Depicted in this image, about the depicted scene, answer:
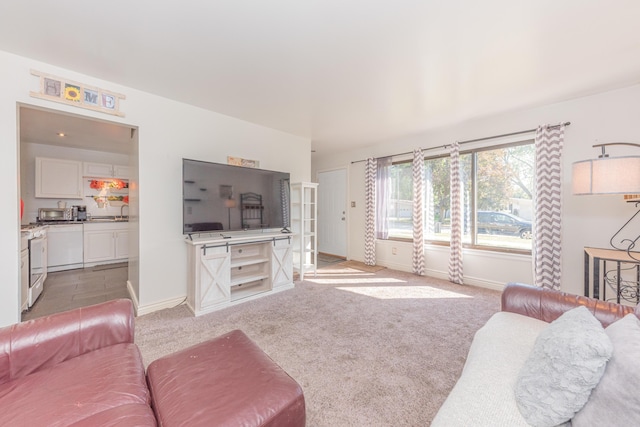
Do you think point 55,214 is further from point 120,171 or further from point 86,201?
point 120,171

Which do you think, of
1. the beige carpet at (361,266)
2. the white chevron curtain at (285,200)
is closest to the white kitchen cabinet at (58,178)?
the white chevron curtain at (285,200)

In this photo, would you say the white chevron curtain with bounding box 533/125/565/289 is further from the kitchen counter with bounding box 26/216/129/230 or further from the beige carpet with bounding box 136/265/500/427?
the kitchen counter with bounding box 26/216/129/230

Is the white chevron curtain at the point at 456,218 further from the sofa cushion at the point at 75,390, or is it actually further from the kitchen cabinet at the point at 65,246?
the kitchen cabinet at the point at 65,246

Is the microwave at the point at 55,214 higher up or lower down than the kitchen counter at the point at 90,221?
higher up

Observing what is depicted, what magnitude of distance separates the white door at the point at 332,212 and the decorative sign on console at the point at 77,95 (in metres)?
3.84

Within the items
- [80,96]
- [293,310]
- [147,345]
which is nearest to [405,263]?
[293,310]

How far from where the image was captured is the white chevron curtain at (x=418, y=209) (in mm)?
4008

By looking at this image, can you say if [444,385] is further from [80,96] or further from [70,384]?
[80,96]

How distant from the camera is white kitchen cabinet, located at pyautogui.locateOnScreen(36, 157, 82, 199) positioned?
171 inches

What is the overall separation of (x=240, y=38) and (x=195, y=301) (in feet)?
8.04

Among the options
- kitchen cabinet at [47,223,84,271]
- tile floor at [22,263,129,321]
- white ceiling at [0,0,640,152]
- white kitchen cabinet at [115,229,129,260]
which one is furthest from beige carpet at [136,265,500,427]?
kitchen cabinet at [47,223,84,271]

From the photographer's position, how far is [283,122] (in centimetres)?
346

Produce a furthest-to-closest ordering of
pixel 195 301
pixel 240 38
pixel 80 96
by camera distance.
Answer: pixel 195 301 < pixel 80 96 < pixel 240 38

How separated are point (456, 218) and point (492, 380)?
303 centimetres
